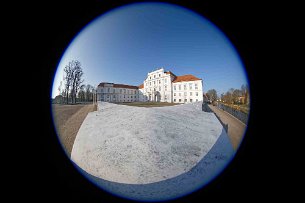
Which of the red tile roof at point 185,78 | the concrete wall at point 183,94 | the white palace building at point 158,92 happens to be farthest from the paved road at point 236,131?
the red tile roof at point 185,78

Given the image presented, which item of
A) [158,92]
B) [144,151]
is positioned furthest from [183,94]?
[144,151]

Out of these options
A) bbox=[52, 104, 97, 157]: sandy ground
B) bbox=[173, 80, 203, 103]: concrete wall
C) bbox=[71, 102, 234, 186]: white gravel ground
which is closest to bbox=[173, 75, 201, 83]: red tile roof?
bbox=[173, 80, 203, 103]: concrete wall

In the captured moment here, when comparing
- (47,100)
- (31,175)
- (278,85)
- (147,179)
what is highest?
(278,85)

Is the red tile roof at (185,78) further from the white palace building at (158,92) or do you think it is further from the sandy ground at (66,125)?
the sandy ground at (66,125)

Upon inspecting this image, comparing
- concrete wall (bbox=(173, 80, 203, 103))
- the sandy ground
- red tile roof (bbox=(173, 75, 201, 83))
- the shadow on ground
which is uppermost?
red tile roof (bbox=(173, 75, 201, 83))

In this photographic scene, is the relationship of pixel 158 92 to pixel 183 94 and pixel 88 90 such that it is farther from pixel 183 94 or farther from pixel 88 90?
pixel 88 90

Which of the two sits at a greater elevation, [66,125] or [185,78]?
[185,78]

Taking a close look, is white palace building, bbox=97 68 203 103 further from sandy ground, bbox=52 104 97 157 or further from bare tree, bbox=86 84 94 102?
sandy ground, bbox=52 104 97 157

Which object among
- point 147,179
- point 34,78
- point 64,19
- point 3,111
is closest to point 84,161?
point 147,179

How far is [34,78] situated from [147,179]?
234 centimetres

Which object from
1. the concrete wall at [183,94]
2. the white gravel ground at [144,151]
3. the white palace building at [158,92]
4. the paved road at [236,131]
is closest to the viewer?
the paved road at [236,131]

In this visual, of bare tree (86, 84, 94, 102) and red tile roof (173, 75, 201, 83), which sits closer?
red tile roof (173, 75, 201, 83)

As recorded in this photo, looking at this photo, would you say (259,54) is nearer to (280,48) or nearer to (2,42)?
(280,48)

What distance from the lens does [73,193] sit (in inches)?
53.7
